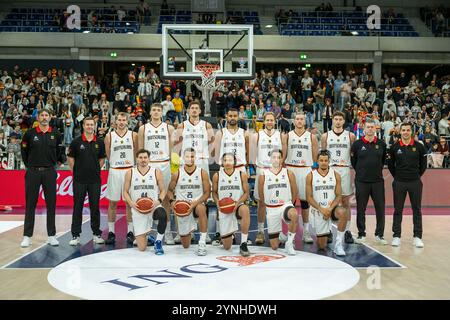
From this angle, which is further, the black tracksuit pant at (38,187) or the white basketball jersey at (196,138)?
the white basketball jersey at (196,138)

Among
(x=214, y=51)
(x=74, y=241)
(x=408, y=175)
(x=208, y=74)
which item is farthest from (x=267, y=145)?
(x=214, y=51)

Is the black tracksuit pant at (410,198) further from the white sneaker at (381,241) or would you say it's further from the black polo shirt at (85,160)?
the black polo shirt at (85,160)

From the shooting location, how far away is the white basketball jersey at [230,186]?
749 centimetres

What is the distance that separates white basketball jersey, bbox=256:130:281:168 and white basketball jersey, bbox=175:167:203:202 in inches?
43.5

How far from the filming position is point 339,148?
26.8ft

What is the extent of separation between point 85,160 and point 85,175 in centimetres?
23

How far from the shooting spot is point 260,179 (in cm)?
755

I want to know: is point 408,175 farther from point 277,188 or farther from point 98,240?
point 98,240

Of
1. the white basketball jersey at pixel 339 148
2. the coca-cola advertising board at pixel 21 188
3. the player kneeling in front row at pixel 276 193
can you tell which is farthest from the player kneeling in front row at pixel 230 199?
the coca-cola advertising board at pixel 21 188

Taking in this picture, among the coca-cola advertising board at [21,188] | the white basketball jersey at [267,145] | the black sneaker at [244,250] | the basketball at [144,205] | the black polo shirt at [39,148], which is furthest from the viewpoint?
the coca-cola advertising board at [21,188]

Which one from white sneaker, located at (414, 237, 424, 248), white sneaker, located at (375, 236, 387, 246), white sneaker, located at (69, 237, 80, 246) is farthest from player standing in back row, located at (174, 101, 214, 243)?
white sneaker, located at (414, 237, 424, 248)

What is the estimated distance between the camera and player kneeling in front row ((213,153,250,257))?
717cm

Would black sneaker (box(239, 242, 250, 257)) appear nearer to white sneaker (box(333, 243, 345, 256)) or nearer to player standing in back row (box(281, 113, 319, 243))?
white sneaker (box(333, 243, 345, 256))

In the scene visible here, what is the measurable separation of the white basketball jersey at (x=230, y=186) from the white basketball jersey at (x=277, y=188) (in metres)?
0.39
